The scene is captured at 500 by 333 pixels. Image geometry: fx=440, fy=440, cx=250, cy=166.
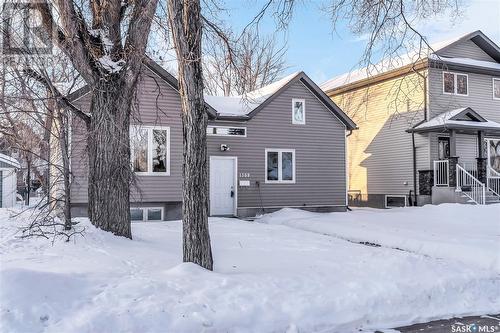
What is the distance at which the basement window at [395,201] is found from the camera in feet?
66.1

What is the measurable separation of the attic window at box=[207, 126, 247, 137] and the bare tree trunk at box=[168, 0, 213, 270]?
9803 mm

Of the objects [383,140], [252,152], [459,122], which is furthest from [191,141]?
[383,140]

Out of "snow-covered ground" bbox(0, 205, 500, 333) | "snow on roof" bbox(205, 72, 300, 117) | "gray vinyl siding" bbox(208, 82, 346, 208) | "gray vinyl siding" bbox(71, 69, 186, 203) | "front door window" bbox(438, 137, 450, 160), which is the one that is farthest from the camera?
"front door window" bbox(438, 137, 450, 160)

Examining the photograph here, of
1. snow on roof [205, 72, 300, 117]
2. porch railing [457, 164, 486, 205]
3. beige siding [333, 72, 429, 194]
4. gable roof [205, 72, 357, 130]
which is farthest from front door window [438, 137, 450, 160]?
snow on roof [205, 72, 300, 117]

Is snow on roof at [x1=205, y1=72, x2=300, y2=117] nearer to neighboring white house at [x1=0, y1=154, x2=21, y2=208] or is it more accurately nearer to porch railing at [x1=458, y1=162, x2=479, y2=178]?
porch railing at [x1=458, y1=162, x2=479, y2=178]

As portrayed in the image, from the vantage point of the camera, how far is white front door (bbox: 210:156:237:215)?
16047 mm

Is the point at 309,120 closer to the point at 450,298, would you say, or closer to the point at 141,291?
the point at 450,298

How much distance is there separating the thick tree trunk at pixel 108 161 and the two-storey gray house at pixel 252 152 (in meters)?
5.50

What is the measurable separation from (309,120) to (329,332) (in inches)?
524

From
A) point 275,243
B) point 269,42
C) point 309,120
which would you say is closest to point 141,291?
point 275,243

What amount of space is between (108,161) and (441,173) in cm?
1471

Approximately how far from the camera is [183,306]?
4758 millimetres

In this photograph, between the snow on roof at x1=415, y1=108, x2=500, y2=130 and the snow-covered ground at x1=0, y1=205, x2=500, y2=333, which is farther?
the snow on roof at x1=415, y1=108, x2=500, y2=130

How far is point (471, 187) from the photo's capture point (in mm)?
17297
